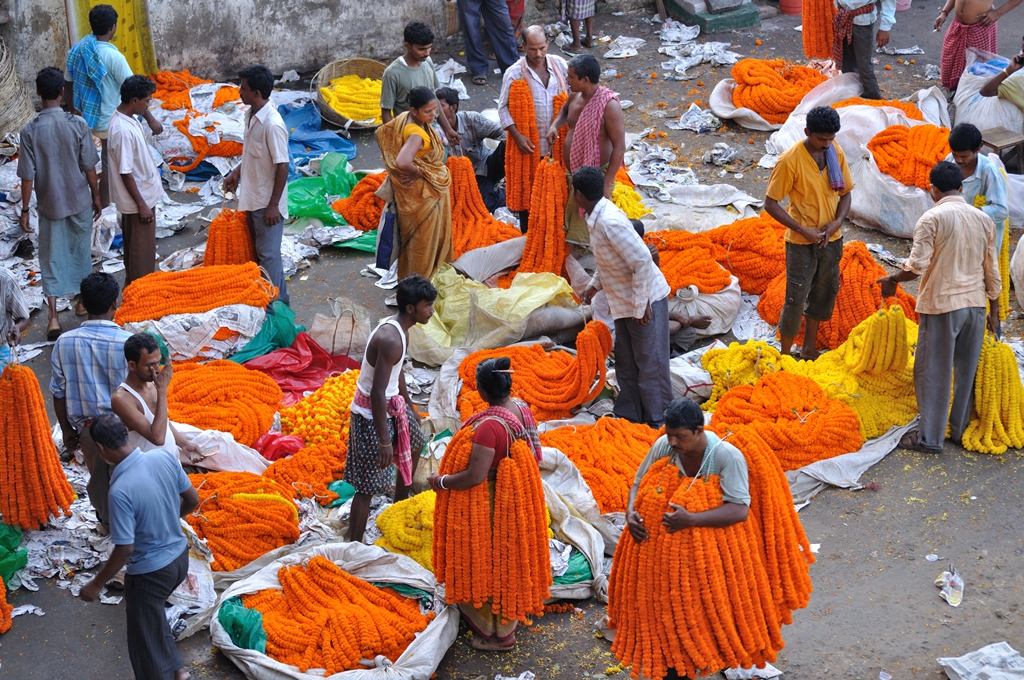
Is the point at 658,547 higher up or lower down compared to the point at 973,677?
higher up

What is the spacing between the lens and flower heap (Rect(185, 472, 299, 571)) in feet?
20.5

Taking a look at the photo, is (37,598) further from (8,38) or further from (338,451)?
(8,38)

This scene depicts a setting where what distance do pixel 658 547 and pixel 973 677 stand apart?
179cm

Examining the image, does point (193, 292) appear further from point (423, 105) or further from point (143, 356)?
point (143, 356)

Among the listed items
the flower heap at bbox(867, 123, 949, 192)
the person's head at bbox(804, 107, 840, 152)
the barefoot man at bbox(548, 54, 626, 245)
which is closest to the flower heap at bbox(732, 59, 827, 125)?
the flower heap at bbox(867, 123, 949, 192)

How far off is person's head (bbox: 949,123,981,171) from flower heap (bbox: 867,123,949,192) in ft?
7.05

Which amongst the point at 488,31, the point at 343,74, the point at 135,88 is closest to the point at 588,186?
the point at 135,88

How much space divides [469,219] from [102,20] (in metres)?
3.45

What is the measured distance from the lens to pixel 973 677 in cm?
530

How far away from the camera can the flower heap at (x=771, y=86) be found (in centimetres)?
1179

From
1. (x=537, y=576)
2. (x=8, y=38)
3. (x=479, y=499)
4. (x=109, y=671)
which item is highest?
(x=8, y=38)

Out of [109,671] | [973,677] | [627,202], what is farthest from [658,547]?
[627,202]

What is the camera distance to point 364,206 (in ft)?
34.0

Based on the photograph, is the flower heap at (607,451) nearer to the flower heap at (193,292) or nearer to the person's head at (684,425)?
the person's head at (684,425)
